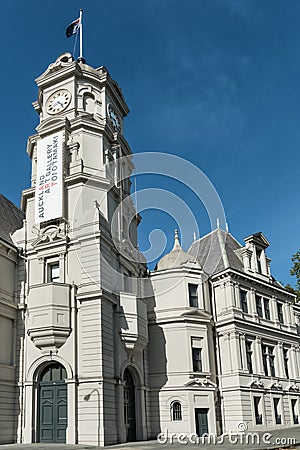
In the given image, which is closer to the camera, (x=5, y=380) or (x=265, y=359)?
(x=5, y=380)

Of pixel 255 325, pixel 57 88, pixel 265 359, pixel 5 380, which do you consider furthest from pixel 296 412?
pixel 57 88

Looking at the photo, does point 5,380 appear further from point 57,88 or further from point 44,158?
point 57,88

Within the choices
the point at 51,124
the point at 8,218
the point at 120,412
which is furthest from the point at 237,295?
the point at 51,124

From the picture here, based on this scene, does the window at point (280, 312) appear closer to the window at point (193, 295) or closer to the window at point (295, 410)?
the window at point (295, 410)

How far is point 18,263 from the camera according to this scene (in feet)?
103

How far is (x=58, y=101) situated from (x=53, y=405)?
21.9m

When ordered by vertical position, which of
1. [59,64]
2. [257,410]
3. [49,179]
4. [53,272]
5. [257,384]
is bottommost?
[257,410]

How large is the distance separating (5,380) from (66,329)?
4616 millimetres

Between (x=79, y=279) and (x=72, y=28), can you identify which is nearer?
(x=79, y=279)

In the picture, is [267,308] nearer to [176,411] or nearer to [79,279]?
[176,411]

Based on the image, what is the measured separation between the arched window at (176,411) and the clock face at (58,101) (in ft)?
74.5

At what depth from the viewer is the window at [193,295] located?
36.4 m

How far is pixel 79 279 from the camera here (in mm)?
29062

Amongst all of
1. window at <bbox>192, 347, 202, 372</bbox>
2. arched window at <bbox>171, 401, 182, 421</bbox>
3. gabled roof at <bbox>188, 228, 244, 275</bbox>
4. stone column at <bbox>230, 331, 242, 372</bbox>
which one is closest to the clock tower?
arched window at <bbox>171, 401, 182, 421</bbox>
